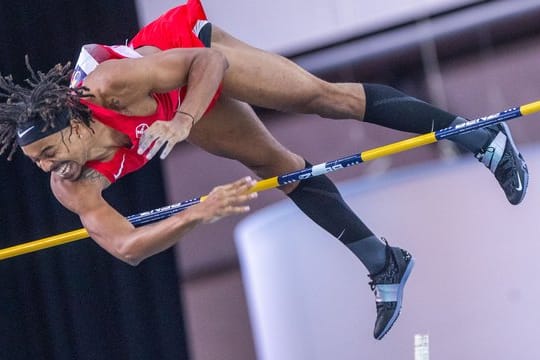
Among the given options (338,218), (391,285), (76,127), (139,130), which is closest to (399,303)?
(391,285)

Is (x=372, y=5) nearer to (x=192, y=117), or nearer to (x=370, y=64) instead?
(x=370, y=64)

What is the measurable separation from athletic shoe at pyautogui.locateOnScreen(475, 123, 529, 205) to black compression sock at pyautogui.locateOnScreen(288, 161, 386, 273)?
34 centimetres

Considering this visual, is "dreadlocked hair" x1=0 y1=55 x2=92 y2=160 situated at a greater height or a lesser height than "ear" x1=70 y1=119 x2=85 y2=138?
greater

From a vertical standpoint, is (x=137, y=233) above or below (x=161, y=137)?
below

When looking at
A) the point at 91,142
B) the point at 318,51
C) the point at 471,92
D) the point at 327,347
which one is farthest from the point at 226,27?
the point at 91,142

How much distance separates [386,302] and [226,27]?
4.00ft

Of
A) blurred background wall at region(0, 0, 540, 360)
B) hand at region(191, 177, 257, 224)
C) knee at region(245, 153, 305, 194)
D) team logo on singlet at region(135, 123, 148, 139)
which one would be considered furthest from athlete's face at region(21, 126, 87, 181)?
blurred background wall at region(0, 0, 540, 360)

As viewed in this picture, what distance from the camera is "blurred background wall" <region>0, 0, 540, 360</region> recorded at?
11.9 feet

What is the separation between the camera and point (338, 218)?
9.58 ft

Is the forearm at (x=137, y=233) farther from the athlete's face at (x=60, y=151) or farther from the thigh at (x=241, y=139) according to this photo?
the thigh at (x=241, y=139)

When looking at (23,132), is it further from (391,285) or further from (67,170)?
(391,285)

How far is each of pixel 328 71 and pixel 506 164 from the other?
1.08m

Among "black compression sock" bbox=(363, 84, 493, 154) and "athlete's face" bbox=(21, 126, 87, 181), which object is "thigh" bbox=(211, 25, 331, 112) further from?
"athlete's face" bbox=(21, 126, 87, 181)

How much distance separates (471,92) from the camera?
364 centimetres
